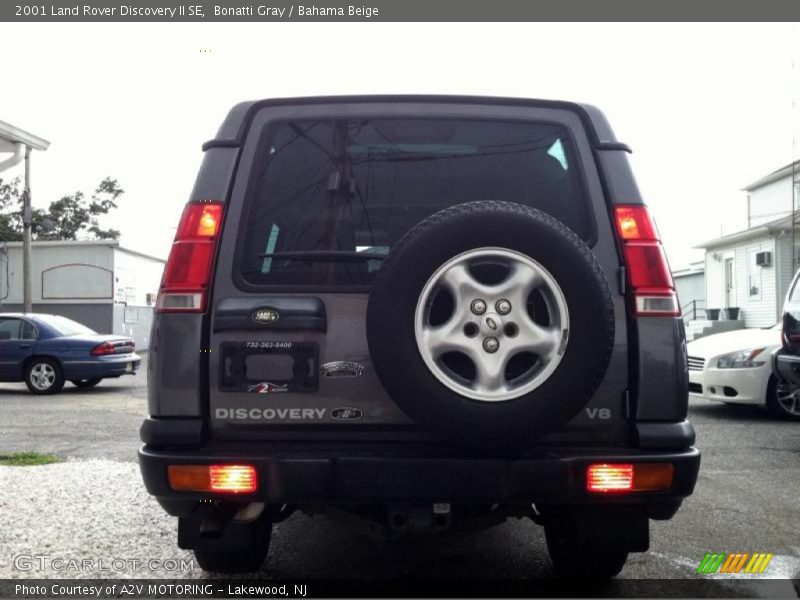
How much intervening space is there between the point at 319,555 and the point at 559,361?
6.79 feet

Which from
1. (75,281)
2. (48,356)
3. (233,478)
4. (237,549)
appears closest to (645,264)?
(233,478)

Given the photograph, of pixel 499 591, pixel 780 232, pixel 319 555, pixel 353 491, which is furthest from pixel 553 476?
pixel 780 232

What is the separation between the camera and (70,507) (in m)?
5.14

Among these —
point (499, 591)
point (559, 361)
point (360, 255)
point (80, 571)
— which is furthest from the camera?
point (80, 571)

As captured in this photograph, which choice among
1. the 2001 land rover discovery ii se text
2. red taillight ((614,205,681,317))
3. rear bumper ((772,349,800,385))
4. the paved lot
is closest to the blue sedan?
the paved lot

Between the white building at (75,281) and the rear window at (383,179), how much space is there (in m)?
24.8

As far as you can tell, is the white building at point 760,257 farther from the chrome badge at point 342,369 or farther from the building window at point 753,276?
the chrome badge at point 342,369

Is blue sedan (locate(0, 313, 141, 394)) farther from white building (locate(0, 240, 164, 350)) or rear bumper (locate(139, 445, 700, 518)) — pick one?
white building (locate(0, 240, 164, 350))

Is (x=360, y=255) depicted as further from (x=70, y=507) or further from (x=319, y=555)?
(x=70, y=507)

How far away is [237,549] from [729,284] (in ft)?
92.3

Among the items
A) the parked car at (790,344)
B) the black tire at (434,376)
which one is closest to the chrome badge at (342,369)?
the black tire at (434,376)

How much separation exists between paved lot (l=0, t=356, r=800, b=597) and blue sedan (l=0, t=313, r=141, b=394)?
6353mm

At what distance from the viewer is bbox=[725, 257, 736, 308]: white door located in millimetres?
28058

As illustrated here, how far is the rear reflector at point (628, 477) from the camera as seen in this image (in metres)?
2.84
